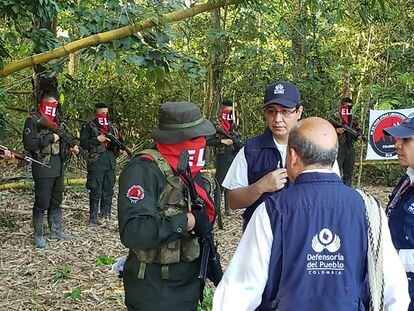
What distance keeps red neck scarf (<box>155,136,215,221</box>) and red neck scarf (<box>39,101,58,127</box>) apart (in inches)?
149

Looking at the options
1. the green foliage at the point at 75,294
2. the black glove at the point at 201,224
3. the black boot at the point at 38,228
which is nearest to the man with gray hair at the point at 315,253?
the black glove at the point at 201,224

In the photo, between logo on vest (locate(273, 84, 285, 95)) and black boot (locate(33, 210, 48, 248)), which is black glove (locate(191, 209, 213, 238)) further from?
black boot (locate(33, 210, 48, 248))

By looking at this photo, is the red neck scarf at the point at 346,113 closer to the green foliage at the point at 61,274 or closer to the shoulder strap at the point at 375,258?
the green foliage at the point at 61,274

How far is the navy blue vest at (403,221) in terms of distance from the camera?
2.46 meters

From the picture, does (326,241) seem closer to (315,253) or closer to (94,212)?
(315,253)

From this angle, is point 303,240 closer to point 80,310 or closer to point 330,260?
point 330,260

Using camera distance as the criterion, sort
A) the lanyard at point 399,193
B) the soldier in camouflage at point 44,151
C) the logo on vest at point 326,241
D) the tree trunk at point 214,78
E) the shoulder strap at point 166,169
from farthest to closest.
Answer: the tree trunk at point 214,78, the soldier in camouflage at point 44,151, the lanyard at point 399,193, the shoulder strap at point 166,169, the logo on vest at point 326,241

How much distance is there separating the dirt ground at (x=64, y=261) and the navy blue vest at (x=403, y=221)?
263 centimetres

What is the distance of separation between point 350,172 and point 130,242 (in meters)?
7.84

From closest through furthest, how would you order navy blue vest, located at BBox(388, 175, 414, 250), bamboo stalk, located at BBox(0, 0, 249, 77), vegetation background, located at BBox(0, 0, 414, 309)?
navy blue vest, located at BBox(388, 175, 414, 250)
bamboo stalk, located at BBox(0, 0, 249, 77)
vegetation background, located at BBox(0, 0, 414, 309)

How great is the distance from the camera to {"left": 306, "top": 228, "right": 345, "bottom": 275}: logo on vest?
1713mm

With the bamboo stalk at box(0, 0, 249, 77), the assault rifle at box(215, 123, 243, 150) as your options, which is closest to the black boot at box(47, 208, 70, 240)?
the bamboo stalk at box(0, 0, 249, 77)

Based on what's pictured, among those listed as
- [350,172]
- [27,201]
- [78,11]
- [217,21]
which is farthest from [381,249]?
[217,21]

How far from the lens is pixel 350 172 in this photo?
30.8 feet
